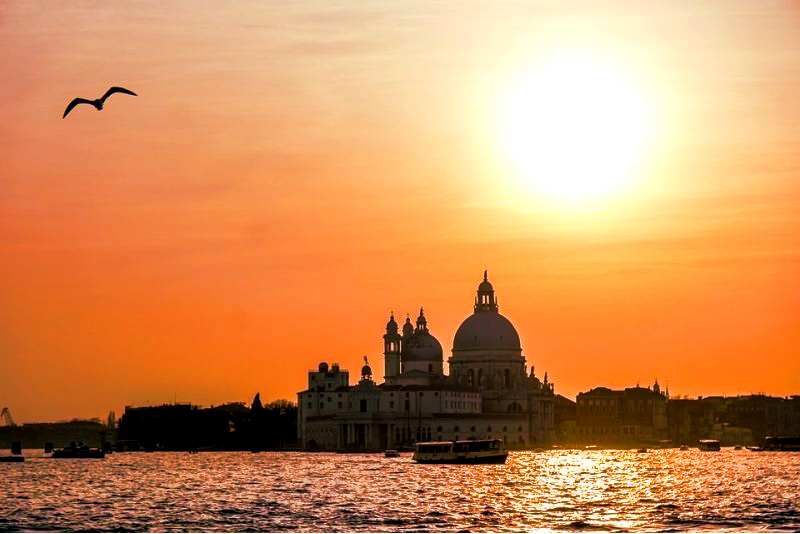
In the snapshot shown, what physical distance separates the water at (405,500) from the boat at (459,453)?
57.2ft

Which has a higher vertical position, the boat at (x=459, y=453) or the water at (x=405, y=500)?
the boat at (x=459, y=453)

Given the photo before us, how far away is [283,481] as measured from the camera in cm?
11512

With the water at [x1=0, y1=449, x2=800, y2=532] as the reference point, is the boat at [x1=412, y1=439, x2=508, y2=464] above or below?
above

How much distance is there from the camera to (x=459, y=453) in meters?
159

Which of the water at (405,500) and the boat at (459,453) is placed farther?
the boat at (459,453)

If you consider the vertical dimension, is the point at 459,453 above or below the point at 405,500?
above

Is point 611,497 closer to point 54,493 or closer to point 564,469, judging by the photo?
point 54,493

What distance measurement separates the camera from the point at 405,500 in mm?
91750

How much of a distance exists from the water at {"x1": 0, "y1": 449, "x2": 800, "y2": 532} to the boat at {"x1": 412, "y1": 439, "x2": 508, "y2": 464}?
1743 centimetres

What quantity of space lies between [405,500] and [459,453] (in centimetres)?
6723

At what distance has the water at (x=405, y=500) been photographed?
3007 inches

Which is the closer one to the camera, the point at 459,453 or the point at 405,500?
the point at 405,500

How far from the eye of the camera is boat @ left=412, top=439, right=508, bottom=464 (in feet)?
518

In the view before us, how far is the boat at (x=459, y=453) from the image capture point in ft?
518
